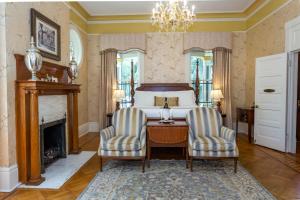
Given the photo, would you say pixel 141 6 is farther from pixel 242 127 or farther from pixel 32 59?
pixel 242 127

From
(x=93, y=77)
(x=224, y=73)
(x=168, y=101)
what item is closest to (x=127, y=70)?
(x=93, y=77)

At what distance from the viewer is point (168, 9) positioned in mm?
3998

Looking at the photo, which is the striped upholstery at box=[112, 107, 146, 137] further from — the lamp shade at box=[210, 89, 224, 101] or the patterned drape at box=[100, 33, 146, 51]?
the patterned drape at box=[100, 33, 146, 51]

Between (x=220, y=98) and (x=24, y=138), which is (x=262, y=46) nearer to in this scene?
(x=220, y=98)

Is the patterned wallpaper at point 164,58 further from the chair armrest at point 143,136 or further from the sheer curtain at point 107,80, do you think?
the chair armrest at point 143,136

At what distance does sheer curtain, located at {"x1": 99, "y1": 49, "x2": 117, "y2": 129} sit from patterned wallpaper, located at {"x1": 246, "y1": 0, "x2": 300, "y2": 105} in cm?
368

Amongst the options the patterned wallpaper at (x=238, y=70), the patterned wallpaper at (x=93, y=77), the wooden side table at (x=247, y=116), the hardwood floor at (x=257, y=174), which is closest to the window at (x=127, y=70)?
the patterned wallpaper at (x=93, y=77)

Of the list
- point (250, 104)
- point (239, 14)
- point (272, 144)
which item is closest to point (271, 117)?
point (272, 144)

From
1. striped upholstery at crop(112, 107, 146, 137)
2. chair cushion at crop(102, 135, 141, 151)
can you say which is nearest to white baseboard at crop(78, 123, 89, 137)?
striped upholstery at crop(112, 107, 146, 137)

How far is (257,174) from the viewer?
127 inches

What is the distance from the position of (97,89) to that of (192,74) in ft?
9.15

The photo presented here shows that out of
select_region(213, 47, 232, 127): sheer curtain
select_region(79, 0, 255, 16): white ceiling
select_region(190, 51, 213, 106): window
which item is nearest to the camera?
select_region(79, 0, 255, 16): white ceiling

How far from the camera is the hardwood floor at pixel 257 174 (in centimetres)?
263

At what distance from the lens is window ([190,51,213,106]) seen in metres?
6.55
